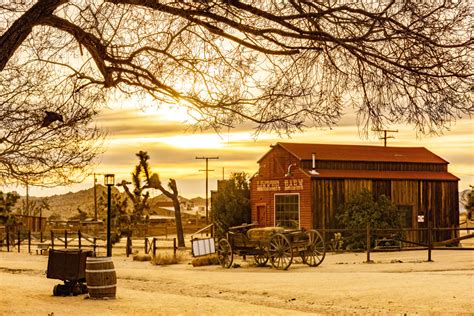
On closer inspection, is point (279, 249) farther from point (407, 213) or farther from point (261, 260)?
point (407, 213)

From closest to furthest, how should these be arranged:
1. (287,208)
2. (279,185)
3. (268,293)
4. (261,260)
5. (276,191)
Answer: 1. (268,293)
2. (261,260)
3. (287,208)
4. (279,185)
5. (276,191)

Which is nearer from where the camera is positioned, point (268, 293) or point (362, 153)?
point (268, 293)

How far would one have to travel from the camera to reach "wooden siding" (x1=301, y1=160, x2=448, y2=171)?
3962 cm

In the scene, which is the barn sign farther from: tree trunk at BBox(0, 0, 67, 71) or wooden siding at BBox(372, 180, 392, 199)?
tree trunk at BBox(0, 0, 67, 71)

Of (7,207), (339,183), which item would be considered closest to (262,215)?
(339,183)

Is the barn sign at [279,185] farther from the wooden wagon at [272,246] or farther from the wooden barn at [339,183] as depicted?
the wooden wagon at [272,246]

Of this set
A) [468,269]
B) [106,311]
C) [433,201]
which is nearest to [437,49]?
[106,311]

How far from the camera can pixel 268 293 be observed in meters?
17.8

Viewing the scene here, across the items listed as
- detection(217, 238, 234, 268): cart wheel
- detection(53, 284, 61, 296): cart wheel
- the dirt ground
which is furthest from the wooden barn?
detection(53, 284, 61, 296): cart wheel

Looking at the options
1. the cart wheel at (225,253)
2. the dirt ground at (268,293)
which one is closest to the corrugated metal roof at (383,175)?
the cart wheel at (225,253)

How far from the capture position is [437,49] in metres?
11.4

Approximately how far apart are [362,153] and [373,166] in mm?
1348

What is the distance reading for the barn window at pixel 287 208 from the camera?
128 ft

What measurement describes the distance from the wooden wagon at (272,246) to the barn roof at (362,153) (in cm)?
1213
